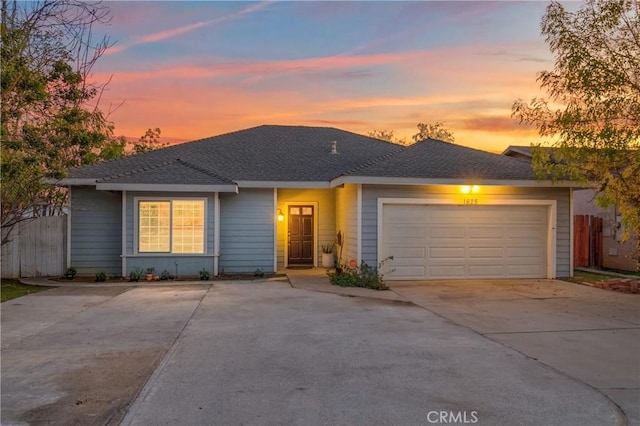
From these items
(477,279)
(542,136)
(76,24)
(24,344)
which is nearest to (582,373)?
(542,136)

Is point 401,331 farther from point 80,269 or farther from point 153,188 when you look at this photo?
point 80,269

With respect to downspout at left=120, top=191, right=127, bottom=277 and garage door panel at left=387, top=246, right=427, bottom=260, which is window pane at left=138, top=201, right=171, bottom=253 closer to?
downspout at left=120, top=191, right=127, bottom=277

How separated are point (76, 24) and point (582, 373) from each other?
10235 millimetres

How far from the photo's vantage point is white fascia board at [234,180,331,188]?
1332cm

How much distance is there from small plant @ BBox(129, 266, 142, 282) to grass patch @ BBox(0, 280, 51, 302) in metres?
1.89

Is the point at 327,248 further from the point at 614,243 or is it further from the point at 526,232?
the point at 614,243

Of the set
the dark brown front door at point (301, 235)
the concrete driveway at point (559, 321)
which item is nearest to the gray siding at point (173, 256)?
the dark brown front door at point (301, 235)

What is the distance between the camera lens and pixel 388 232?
39.7 feet

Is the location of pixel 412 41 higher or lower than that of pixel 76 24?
higher

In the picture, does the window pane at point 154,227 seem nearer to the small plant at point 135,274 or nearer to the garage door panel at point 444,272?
the small plant at point 135,274

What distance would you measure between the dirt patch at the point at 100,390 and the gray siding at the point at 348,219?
24.1ft

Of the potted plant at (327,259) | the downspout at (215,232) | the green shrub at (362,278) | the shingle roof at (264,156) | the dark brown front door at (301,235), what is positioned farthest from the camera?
the dark brown front door at (301,235)

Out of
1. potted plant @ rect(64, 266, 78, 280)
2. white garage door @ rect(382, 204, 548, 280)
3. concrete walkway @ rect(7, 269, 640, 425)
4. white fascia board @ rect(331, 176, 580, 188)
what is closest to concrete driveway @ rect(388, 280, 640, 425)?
concrete walkway @ rect(7, 269, 640, 425)

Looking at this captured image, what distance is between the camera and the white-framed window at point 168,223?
12625mm
